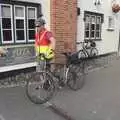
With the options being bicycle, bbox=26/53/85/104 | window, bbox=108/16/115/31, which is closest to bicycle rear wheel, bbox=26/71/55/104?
bicycle, bbox=26/53/85/104

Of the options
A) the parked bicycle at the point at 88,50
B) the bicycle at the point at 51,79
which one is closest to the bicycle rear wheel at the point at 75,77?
the bicycle at the point at 51,79

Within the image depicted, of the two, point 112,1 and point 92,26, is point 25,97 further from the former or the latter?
point 112,1

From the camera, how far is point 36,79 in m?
4.82

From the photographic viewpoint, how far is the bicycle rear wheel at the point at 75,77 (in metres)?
5.75

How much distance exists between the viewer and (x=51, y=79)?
4.96 meters

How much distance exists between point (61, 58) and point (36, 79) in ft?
10.9

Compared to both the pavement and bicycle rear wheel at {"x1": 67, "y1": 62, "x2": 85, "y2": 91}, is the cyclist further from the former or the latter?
the pavement

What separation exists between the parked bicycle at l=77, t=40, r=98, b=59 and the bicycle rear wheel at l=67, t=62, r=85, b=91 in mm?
3360

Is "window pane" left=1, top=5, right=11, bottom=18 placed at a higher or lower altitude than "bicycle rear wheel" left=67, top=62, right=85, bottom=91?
higher

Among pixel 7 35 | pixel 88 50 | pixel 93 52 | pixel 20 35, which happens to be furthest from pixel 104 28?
pixel 7 35

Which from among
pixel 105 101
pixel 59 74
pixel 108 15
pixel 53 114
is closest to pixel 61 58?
pixel 59 74

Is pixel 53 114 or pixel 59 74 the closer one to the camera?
pixel 53 114

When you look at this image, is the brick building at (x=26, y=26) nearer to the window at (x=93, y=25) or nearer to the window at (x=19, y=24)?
the window at (x=19, y=24)

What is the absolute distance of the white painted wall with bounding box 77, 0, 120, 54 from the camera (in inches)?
376
